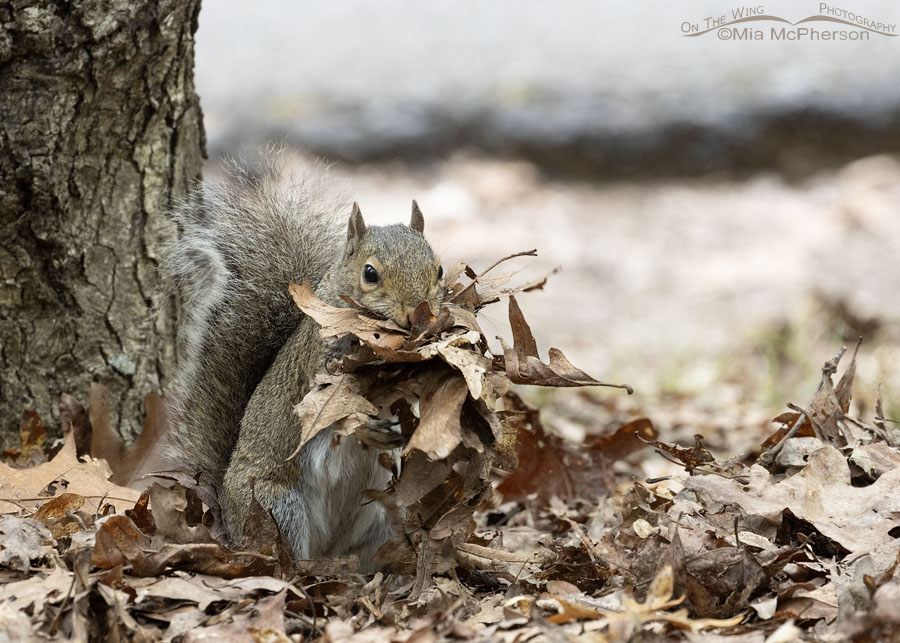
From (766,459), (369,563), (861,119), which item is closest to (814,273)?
(861,119)

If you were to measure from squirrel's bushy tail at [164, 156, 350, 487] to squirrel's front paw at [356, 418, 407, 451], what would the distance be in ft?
2.47

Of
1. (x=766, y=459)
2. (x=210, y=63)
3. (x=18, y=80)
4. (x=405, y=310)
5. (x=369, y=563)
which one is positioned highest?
(x=210, y=63)

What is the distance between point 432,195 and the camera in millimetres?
6863

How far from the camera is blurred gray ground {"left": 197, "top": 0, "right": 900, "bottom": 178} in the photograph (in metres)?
6.91

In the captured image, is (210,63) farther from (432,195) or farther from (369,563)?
(369,563)

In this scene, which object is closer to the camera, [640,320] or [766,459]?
[766,459]

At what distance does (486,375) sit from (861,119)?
18.6 ft

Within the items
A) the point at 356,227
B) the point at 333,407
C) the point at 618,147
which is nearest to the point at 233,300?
the point at 356,227

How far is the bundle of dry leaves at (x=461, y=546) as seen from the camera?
1.88 m

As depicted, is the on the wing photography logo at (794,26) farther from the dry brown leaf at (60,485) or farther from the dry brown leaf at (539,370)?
the dry brown leaf at (60,485)

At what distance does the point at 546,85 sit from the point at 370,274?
531 centimetres

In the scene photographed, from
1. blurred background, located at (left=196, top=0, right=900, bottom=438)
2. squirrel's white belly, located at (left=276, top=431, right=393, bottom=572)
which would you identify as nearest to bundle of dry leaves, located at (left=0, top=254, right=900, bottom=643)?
squirrel's white belly, located at (left=276, top=431, right=393, bottom=572)

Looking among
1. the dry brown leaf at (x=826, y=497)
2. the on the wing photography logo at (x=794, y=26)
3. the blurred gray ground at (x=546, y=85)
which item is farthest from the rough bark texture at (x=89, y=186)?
the on the wing photography logo at (x=794, y=26)

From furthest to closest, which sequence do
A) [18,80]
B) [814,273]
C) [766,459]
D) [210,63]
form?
[210,63] → [814,273] → [18,80] → [766,459]
